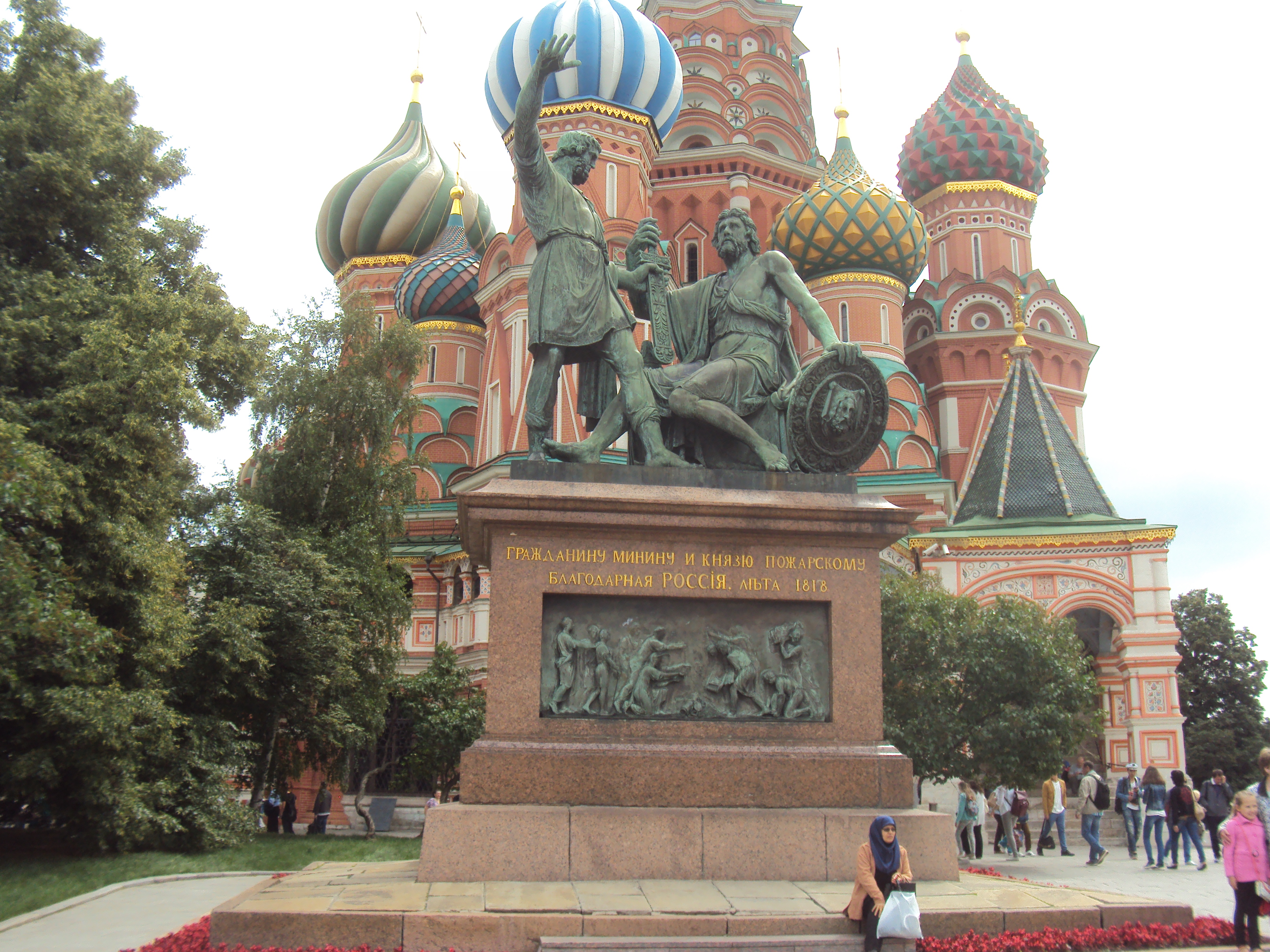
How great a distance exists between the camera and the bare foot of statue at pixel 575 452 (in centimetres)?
833

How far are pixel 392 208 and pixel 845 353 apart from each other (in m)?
33.5

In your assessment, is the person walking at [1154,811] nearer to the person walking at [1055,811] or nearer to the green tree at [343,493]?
the person walking at [1055,811]

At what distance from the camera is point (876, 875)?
243 inches

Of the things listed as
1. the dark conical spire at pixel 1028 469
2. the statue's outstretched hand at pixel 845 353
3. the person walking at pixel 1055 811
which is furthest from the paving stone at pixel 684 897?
the dark conical spire at pixel 1028 469

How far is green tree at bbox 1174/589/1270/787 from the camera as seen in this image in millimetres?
36375

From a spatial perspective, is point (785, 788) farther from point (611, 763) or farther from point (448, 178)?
point (448, 178)

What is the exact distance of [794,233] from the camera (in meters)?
32.3

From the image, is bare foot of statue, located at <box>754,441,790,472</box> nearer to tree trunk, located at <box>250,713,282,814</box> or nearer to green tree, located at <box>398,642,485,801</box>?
tree trunk, located at <box>250,713,282,814</box>

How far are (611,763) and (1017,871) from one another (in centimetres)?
928

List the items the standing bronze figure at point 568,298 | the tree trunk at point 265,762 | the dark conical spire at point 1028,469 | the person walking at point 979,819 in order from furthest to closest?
the dark conical spire at point 1028,469 < the tree trunk at point 265,762 < the person walking at point 979,819 < the standing bronze figure at point 568,298

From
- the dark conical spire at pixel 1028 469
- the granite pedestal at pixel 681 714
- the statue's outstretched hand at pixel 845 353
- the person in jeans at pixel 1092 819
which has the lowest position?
the person in jeans at pixel 1092 819

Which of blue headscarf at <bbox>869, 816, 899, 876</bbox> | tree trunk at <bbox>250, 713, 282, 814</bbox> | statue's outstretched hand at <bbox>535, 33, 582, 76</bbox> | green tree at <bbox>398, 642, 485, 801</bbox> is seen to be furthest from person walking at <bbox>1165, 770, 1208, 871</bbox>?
tree trunk at <bbox>250, 713, 282, 814</bbox>

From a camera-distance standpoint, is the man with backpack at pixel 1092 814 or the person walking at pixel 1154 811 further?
the man with backpack at pixel 1092 814

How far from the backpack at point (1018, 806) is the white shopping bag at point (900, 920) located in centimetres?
1294
